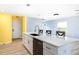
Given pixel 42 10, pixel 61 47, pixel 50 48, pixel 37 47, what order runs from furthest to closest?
pixel 37 47 < pixel 42 10 < pixel 50 48 < pixel 61 47

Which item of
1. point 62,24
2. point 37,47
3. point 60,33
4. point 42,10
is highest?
point 42,10

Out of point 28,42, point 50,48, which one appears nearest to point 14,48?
point 28,42

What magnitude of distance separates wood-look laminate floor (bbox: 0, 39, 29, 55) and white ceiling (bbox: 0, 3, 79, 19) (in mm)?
471

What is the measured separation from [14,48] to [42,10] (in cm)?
73

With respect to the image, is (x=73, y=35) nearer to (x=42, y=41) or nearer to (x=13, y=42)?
(x=42, y=41)

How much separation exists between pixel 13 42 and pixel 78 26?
100cm

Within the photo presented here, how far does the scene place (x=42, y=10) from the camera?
153cm

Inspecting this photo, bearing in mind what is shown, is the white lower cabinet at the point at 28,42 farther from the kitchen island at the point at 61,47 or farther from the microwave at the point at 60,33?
the microwave at the point at 60,33

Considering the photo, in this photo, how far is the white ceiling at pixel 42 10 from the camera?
55.9 inches

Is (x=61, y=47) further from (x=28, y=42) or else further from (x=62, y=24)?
(x=28, y=42)

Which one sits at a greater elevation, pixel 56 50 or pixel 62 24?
pixel 62 24

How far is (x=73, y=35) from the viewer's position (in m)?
1.43
